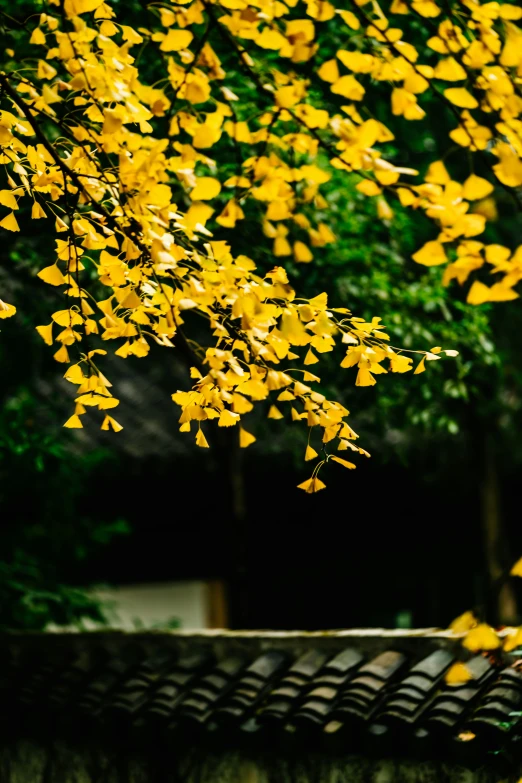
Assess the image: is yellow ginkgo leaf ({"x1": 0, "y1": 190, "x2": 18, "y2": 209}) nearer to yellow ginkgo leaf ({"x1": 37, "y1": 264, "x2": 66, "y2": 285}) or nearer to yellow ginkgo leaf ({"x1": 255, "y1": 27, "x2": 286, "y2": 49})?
yellow ginkgo leaf ({"x1": 37, "y1": 264, "x2": 66, "y2": 285})

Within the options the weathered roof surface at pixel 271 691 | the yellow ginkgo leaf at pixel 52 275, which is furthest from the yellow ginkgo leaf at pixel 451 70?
the weathered roof surface at pixel 271 691

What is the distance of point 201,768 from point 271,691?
0.39 m

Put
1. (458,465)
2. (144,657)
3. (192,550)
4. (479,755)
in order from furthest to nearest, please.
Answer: (192,550) < (458,465) < (144,657) < (479,755)

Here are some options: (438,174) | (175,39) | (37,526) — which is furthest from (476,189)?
(37,526)

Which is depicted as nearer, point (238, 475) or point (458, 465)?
point (238, 475)

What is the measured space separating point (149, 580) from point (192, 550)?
0.50 m

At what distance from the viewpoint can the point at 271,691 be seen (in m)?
3.18

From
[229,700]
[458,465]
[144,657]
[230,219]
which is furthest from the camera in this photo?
[458,465]

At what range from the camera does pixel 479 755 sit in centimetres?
267

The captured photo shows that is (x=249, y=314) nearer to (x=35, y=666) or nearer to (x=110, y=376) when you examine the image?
(x=35, y=666)

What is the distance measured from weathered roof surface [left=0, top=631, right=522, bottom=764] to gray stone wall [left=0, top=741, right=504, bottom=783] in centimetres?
6

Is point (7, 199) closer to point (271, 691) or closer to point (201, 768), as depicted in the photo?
point (271, 691)

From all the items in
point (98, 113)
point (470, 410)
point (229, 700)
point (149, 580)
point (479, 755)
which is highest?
point (98, 113)

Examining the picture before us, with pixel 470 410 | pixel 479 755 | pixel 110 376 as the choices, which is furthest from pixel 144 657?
pixel 110 376
